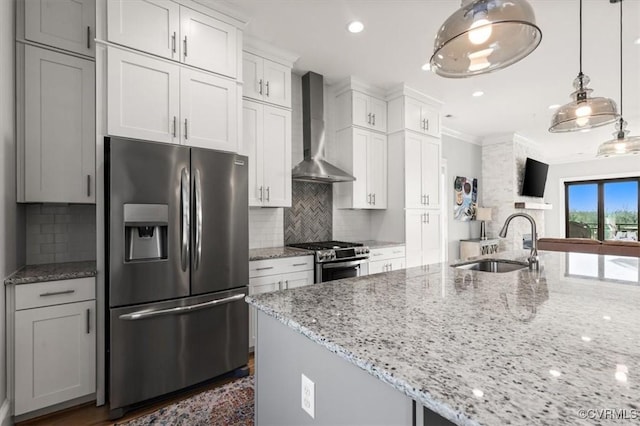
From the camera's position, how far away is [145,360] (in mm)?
1995

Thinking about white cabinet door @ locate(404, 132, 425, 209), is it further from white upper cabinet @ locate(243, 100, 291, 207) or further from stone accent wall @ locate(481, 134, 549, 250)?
stone accent wall @ locate(481, 134, 549, 250)

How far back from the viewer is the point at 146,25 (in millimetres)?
2168

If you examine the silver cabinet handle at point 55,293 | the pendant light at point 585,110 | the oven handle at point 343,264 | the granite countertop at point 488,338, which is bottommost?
the oven handle at point 343,264

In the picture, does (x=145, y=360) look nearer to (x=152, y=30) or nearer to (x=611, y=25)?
(x=152, y=30)

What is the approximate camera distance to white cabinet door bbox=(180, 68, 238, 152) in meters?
2.32

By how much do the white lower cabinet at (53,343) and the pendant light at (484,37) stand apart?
2.49 m

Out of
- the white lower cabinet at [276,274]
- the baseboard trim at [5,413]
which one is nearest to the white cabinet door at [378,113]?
the white lower cabinet at [276,274]

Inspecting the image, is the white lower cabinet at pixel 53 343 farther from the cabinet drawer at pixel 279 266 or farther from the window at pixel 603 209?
the window at pixel 603 209

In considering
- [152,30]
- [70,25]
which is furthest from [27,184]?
[152,30]

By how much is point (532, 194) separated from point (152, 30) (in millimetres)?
7549

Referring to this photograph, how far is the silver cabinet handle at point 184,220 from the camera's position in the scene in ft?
7.02

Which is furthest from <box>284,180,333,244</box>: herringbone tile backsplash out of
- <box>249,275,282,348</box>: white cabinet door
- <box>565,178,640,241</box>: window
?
<box>565,178,640,241</box>: window

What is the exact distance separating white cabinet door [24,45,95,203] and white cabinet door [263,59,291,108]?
1.46 meters

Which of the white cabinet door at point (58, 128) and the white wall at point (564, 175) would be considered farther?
the white wall at point (564, 175)
